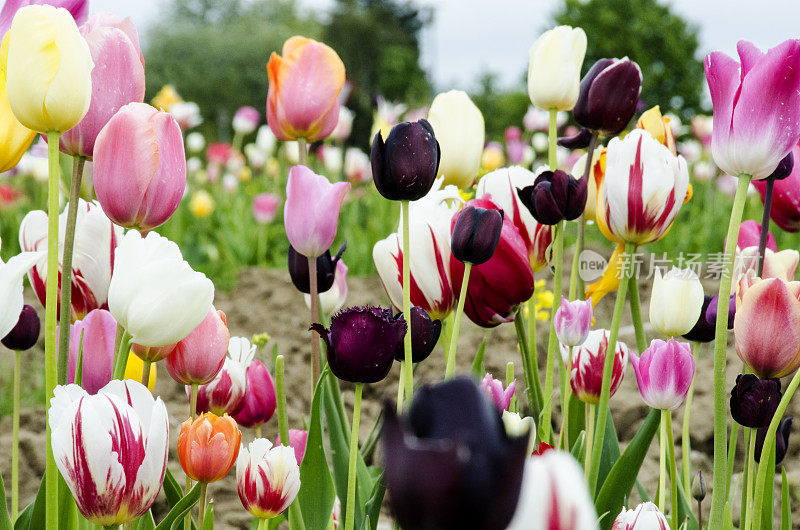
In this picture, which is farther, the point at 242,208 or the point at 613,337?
the point at 242,208

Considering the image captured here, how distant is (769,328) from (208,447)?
0.58 metres

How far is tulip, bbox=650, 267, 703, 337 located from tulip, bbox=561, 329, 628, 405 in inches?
5.9

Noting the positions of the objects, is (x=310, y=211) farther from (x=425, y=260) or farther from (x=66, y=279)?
(x=66, y=279)

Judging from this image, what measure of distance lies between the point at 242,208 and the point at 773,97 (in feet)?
14.6

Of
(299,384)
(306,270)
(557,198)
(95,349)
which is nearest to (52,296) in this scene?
(95,349)

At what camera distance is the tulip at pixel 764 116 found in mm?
716

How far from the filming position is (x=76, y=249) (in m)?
0.84

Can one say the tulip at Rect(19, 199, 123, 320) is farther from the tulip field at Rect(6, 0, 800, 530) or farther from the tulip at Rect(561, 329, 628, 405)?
the tulip at Rect(561, 329, 628, 405)

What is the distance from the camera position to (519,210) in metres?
1.08

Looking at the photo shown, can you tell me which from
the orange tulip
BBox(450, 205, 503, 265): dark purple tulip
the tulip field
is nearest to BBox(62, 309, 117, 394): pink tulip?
the tulip field

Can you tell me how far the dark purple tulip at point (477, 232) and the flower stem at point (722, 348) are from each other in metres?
0.21

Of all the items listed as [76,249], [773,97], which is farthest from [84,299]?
[773,97]

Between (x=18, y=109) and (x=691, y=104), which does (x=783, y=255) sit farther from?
(x=691, y=104)

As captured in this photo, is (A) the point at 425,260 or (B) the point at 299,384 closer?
(A) the point at 425,260
